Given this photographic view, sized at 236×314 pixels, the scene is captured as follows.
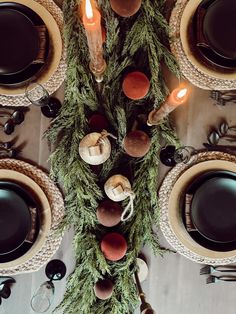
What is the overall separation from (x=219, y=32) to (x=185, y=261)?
26.4 inches

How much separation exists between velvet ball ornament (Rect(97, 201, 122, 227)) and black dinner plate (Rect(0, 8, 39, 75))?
1.44 feet

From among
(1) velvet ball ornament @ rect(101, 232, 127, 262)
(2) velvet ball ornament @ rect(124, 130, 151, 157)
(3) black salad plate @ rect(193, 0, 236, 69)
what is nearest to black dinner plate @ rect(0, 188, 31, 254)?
(1) velvet ball ornament @ rect(101, 232, 127, 262)

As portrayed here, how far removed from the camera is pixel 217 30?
1370 millimetres

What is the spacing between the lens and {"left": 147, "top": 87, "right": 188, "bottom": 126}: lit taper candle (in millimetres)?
1125

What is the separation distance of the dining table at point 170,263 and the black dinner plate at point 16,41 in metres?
0.14

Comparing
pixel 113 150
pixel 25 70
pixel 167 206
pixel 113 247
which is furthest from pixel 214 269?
pixel 25 70

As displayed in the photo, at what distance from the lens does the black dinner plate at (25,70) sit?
1350 millimetres

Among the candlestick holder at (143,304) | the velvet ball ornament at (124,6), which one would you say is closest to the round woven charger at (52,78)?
the velvet ball ornament at (124,6)

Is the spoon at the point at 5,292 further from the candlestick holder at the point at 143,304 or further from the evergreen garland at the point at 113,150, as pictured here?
the candlestick holder at the point at 143,304

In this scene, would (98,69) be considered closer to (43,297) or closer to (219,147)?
(219,147)

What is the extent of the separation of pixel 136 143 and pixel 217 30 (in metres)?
0.41

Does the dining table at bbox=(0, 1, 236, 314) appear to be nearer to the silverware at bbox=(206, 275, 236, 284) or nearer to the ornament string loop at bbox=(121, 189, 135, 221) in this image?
the silverware at bbox=(206, 275, 236, 284)

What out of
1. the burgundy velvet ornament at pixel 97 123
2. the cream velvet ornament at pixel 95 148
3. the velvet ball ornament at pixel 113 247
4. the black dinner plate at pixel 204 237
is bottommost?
the velvet ball ornament at pixel 113 247

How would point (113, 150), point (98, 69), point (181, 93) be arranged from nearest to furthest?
1. point (181, 93)
2. point (98, 69)
3. point (113, 150)
